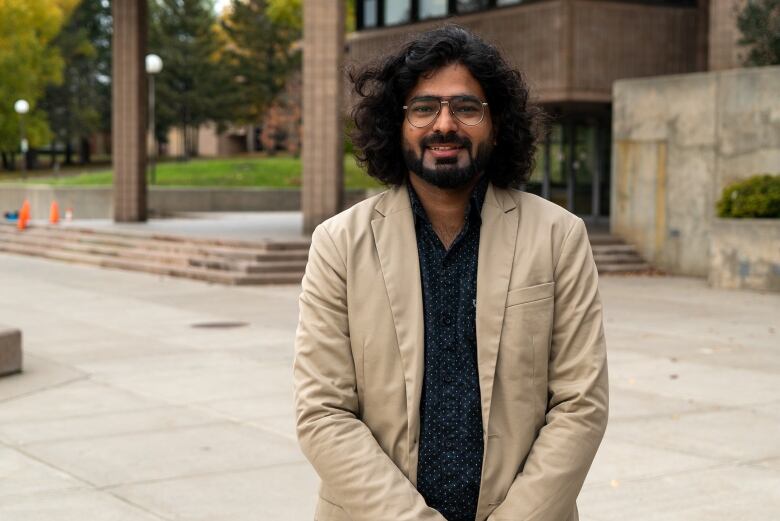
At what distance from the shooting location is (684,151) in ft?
69.5

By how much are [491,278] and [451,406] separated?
0.32 metres

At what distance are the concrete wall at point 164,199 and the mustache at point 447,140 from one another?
3503cm

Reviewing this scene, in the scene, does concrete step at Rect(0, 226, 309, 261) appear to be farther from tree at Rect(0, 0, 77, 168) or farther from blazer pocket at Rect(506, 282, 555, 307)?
tree at Rect(0, 0, 77, 168)

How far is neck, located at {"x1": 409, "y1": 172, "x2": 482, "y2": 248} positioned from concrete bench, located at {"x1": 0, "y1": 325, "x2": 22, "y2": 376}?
807cm

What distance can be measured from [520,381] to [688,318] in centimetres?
1266

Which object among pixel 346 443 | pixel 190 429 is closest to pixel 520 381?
pixel 346 443

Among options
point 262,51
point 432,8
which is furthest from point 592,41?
point 262,51

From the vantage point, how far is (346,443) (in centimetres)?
295

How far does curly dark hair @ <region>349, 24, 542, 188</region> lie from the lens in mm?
3055

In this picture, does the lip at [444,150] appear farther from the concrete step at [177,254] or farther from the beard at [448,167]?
the concrete step at [177,254]

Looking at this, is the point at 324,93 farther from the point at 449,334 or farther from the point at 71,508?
the point at 449,334

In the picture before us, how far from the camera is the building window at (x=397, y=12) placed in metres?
28.1

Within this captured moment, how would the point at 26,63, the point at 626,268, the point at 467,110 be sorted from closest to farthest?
the point at 467,110 → the point at 626,268 → the point at 26,63

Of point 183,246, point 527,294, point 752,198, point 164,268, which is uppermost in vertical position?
point 527,294
